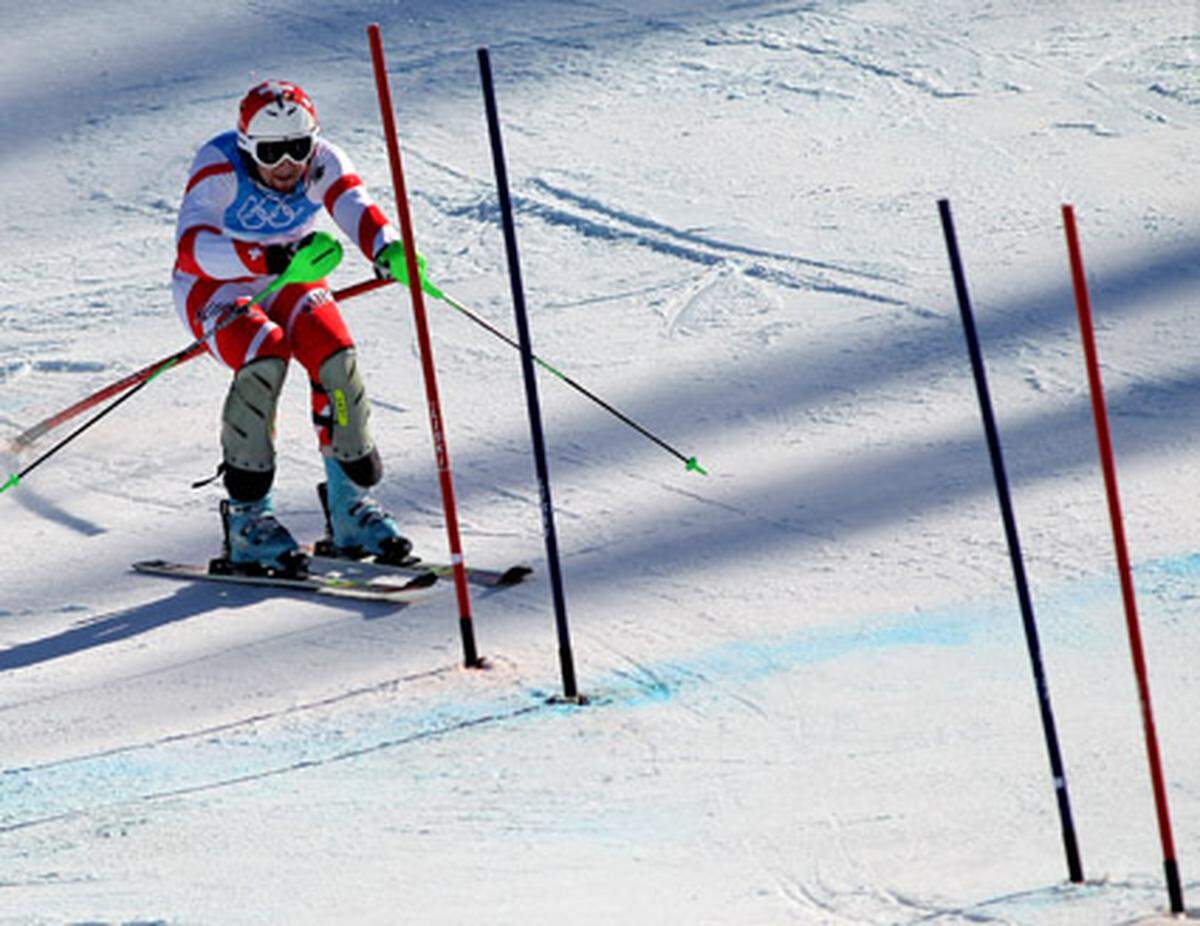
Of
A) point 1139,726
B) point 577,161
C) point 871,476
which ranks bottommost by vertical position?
point 1139,726

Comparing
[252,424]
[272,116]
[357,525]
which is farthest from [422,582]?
[272,116]

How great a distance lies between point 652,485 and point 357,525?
104cm

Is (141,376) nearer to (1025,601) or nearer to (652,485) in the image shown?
(652,485)

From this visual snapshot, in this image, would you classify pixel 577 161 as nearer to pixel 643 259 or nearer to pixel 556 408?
pixel 643 259

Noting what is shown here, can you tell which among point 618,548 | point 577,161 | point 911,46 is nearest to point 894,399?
point 618,548

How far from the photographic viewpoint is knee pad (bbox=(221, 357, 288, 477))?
24.6 ft

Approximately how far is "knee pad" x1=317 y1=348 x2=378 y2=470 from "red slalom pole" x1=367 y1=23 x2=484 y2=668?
2.56 feet

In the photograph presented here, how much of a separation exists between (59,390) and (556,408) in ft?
6.72

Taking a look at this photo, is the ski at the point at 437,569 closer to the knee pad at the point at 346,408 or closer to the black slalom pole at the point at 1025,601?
the knee pad at the point at 346,408

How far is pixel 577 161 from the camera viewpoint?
11.5 meters

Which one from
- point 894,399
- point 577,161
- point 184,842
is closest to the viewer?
point 184,842

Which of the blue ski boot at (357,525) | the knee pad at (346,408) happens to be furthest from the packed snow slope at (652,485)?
the knee pad at (346,408)

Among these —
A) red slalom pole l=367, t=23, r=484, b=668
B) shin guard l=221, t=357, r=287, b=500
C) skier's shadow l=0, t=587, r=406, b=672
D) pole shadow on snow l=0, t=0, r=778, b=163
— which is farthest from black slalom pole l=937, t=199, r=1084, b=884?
pole shadow on snow l=0, t=0, r=778, b=163

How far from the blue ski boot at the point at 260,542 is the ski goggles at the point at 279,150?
1028mm
